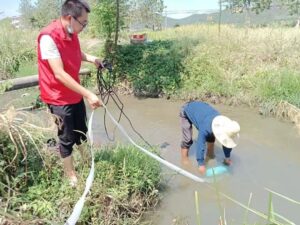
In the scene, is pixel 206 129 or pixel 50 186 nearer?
pixel 50 186

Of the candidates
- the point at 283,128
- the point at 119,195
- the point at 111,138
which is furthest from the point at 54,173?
the point at 283,128

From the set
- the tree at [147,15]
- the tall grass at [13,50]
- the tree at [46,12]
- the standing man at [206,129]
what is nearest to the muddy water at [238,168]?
the standing man at [206,129]

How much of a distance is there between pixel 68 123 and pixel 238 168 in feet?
8.03

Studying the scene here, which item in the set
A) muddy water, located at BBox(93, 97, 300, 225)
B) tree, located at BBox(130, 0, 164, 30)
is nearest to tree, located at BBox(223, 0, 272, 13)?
tree, located at BBox(130, 0, 164, 30)

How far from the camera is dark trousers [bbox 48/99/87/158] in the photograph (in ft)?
11.9

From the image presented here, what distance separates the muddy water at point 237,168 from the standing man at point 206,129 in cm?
22

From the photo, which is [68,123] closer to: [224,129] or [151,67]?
[224,129]

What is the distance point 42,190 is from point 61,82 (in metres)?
0.99

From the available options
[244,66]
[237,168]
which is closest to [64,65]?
[237,168]

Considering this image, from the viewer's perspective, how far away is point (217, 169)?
16.5ft

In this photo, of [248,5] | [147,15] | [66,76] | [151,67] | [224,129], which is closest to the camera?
[66,76]

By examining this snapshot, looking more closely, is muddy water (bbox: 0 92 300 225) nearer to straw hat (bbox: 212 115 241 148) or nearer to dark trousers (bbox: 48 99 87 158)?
straw hat (bbox: 212 115 241 148)

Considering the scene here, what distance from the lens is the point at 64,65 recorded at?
352cm

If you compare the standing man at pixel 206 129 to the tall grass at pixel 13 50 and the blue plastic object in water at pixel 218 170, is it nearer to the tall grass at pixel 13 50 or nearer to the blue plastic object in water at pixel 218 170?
the blue plastic object in water at pixel 218 170
